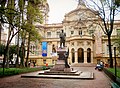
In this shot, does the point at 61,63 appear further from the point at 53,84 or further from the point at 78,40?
the point at 78,40

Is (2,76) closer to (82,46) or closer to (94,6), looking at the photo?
(94,6)

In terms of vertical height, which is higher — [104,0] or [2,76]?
[104,0]

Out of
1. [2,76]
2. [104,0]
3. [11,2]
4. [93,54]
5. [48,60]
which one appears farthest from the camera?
[48,60]

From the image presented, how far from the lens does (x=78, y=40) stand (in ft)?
166

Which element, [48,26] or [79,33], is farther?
[48,26]

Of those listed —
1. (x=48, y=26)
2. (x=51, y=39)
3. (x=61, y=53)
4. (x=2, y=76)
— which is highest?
(x=48, y=26)

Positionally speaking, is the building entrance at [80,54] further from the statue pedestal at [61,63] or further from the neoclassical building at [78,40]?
the statue pedestal at [61,63]

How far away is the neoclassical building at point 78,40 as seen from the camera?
5053cm

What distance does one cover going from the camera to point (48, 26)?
6322 cm

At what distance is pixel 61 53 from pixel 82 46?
96.7 feet

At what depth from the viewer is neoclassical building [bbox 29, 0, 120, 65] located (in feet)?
166

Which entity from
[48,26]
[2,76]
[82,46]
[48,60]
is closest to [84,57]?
[82,46]

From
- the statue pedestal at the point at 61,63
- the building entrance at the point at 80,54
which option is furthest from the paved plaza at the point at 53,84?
the building entrance at the point at 80,54

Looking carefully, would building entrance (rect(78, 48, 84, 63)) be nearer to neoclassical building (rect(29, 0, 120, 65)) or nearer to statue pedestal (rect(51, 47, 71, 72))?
neoclassical building (rect(29, 0, 120, 65))
